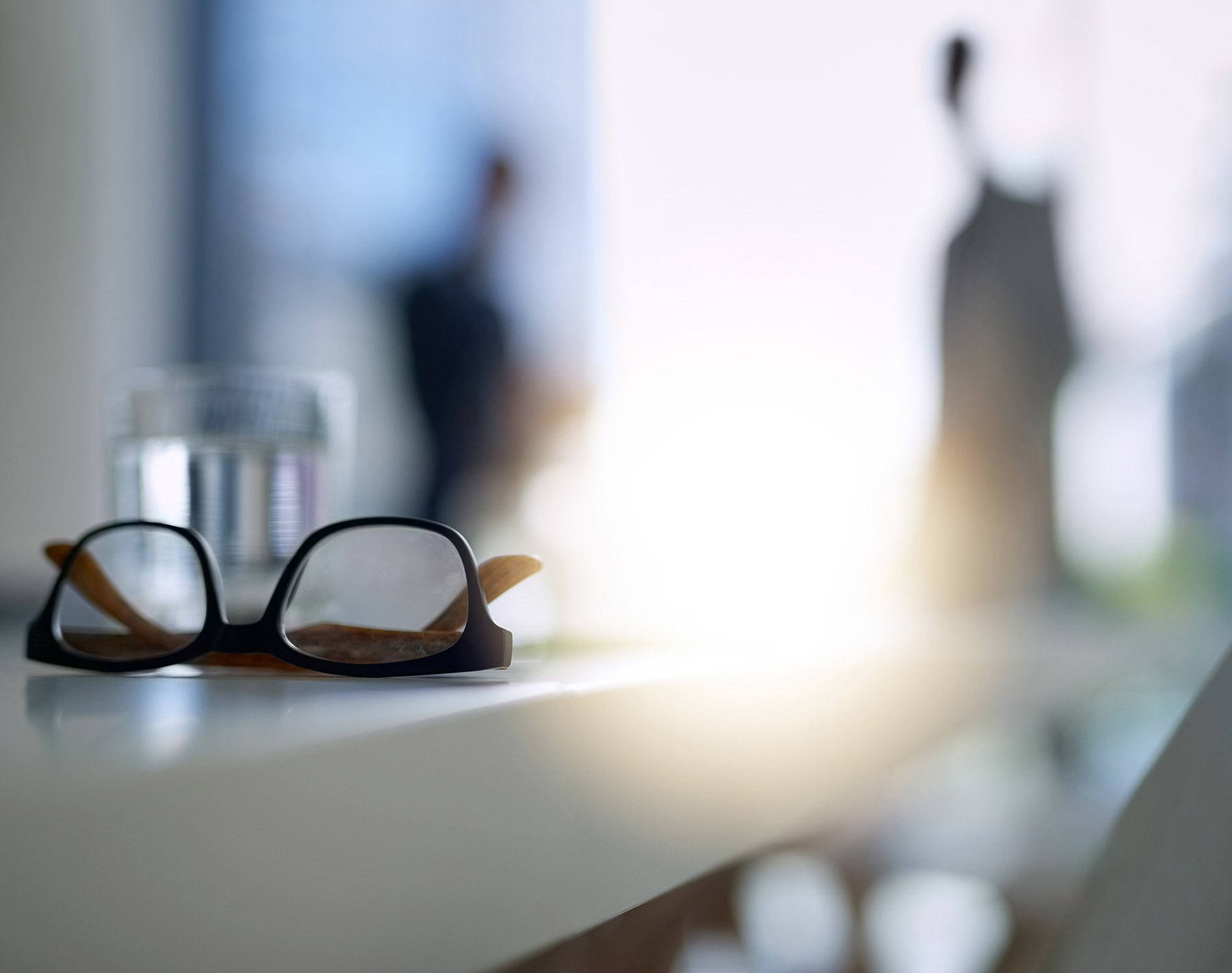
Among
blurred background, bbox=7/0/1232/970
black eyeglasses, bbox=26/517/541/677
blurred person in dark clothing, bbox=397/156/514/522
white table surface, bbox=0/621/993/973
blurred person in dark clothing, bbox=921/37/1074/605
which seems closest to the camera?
white table surface, bbox=0/621/993/973

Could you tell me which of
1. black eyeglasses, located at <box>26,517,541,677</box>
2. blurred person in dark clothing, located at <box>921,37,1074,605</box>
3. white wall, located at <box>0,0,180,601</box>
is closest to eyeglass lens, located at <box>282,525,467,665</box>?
black eyeglasses, located at <box>26,517,541,677</box>

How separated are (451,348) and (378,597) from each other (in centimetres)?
121

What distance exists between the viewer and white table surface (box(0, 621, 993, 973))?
0.35 ft

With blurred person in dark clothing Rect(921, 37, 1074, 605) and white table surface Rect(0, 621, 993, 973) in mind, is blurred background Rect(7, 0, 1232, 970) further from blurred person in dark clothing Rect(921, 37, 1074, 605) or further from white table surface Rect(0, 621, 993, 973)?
white table surface Rect(0, 621, 993, 973)

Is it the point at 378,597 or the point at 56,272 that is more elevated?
the point at 56,272

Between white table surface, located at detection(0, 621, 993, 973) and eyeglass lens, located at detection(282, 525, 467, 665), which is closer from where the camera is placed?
white table surface, located at detection(0, 621, 993, 973)

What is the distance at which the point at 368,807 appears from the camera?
138 millimetres

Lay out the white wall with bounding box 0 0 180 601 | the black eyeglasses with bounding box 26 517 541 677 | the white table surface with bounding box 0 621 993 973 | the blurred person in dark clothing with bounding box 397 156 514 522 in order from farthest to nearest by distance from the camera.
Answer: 1. the blurred person in dark clothing with bounding box 397 156 514 522
2. the white wall with bounding box 0 0 180 601
3. the black eyeglasses with bounding box 26 517 541 677
4. the white table surface with bounding box 0 621 993 973

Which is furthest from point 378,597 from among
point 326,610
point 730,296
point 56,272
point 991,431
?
point 730,296

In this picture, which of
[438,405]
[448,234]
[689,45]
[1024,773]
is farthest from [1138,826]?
[689,45]

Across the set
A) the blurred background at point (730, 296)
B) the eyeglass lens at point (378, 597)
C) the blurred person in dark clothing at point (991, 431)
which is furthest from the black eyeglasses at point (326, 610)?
the blurred person in dark clothing at point (991, 431)

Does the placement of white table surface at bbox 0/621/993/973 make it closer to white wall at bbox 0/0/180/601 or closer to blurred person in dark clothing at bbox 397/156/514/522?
white wall at bbox 0/0/180/601

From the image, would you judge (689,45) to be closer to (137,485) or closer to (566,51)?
(566,51)

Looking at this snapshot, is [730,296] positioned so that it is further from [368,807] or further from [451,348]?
[368,807]
